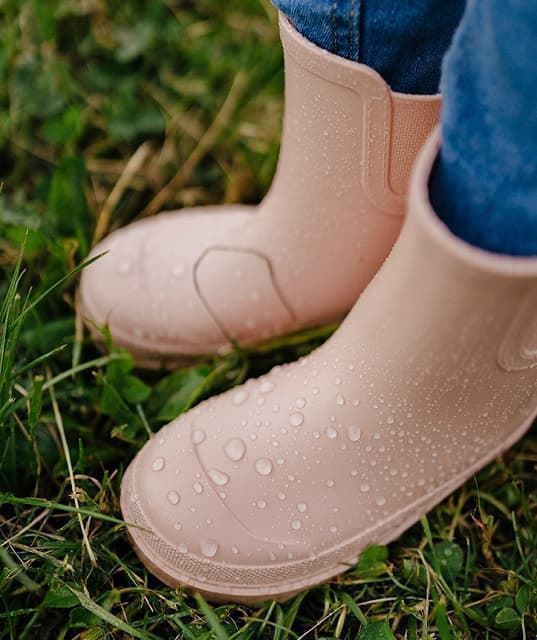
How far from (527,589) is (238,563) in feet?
1.22

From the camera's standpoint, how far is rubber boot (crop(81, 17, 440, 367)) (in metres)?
0.88

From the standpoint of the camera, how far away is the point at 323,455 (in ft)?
2.99

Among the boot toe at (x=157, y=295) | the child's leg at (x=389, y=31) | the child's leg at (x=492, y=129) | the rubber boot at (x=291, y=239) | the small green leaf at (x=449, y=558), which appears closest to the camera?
the child's leg at (x=492, y=129)

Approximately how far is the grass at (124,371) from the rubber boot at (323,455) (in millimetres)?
44

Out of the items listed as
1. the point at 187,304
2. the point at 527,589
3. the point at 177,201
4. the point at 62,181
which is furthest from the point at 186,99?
the point at 527,589

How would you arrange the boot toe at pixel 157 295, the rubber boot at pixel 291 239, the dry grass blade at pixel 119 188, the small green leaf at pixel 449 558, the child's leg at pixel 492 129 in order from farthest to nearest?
the dry grass blade at pixel 119 188, the boot toe at pixel 157 295, the small green leaf at pixel 449 558, the rubber boot at pixel 291 239, the child's leg at pixel 492 129

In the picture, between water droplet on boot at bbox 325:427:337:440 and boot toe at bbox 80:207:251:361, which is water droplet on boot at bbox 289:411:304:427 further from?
boot toe at bbox 80:207:251:361

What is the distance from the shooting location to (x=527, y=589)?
3.19ft

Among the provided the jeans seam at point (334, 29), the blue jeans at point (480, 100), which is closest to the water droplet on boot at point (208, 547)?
the blue jeans at point (480, 100)

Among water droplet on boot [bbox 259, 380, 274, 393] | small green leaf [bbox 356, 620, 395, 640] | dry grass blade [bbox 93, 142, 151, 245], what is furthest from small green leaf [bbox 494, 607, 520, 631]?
dry grass blade [bbox 93, 142, 151, 245]

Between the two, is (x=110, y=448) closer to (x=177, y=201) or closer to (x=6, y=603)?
(x=6, y=603)

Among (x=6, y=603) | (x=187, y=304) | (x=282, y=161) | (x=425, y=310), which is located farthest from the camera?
(x=187, y=304)

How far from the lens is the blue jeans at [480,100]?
602mm

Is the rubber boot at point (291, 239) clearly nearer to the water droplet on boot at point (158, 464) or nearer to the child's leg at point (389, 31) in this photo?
the child's leg at point (389, 31)
